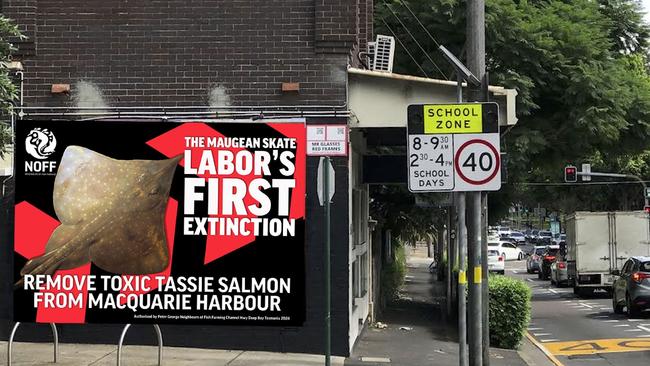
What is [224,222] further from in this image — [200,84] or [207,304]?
[200,84]

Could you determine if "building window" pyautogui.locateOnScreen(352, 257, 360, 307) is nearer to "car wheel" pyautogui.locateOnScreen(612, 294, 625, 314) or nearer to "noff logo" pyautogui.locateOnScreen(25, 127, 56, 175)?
"noff logo" pyautogui.locateOnScreen(25, 127, 56, 175)

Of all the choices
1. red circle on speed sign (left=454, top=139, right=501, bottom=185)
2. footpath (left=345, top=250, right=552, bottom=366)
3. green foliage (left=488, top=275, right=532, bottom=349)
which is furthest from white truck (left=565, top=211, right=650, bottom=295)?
red circle on speed sign (left=454, top=139, right=501, bottom=185)

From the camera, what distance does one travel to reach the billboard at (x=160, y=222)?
1112cm

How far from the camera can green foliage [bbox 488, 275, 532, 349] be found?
14.9 meters

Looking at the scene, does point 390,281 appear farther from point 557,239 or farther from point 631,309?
point 557,239

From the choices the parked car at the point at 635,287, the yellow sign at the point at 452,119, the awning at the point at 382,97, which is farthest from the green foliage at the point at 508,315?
the parked car at the point at 635,287

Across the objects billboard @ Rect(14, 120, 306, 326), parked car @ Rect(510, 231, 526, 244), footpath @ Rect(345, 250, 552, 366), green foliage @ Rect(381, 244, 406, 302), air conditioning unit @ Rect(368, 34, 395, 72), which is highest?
air conditioning unit @ Rect(368, 34, 395, 72)

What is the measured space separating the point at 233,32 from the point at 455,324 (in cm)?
900

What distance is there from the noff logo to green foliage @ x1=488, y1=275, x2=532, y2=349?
26.3 ft

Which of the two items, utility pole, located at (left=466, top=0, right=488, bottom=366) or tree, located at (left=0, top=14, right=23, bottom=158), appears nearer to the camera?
tree, located at (left=0, top=14, right=23, bottom=158)

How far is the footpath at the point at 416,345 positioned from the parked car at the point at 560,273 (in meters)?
16.1

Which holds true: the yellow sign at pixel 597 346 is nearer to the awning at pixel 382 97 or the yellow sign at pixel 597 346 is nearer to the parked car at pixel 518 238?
the awning at pixel 382 97

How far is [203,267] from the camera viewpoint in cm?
1120

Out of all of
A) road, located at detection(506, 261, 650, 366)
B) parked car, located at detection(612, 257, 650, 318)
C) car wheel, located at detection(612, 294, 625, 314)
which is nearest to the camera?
road, located at detection(506, 261, 650, 366)
